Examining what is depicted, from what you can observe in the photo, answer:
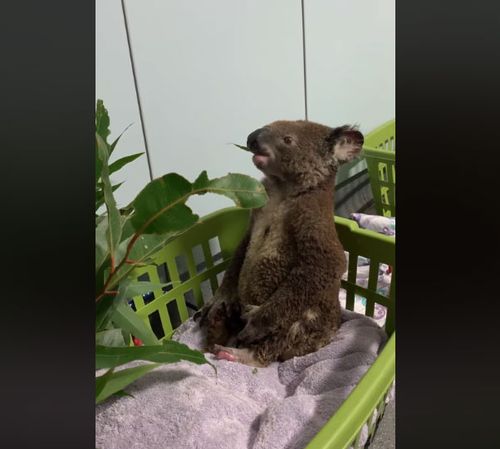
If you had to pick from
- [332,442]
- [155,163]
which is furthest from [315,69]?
[332,442]

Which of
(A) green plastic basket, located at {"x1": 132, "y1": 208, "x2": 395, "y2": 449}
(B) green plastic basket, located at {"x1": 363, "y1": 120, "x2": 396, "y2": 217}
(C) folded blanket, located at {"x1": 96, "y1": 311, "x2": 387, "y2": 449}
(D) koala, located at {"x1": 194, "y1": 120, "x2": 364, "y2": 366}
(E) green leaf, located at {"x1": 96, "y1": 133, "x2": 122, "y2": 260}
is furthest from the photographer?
(B) green plastic basket, located at {"x1": 363, "y1": 120, "x2": 396, "y2": 217}

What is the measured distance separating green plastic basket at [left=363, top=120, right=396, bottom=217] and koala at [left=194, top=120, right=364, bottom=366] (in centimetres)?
43

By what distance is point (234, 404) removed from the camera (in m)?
0.62

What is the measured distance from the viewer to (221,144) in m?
1.09

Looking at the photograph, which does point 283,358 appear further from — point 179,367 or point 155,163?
point 155,163

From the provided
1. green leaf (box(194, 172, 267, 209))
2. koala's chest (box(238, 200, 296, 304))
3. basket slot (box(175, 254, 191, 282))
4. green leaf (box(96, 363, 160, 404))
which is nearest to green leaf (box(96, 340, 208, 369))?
green leaf (box(96, 363, 160, 404))

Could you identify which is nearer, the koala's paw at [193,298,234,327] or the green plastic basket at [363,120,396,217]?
the koala's paw at [193,298,234,327]

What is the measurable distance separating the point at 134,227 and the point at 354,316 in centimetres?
54

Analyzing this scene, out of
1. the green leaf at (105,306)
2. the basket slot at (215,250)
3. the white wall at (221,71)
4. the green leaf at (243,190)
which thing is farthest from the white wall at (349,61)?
the green leaf at (105,306)

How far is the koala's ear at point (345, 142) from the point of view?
2.54 feet

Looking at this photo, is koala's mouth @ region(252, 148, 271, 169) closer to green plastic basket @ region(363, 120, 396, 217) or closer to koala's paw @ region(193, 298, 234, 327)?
koala's paw @ region(193, 298, 234, 327)

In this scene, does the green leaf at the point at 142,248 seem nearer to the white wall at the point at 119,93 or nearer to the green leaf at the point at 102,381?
the green leaf at the point at 102,381

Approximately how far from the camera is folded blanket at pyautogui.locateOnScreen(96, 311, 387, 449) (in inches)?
21.8

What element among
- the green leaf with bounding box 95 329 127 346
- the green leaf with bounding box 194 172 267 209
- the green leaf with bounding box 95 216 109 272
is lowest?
the green leaf with bounding box 95 329 127 346
